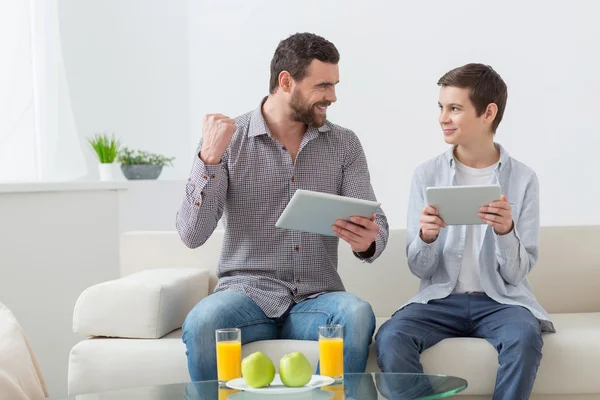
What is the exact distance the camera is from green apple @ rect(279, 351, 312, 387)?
170 centimetres

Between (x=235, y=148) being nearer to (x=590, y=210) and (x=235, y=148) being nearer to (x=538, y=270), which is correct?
(x=538, y=270)

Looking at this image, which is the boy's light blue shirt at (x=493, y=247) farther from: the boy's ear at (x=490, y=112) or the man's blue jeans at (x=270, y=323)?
the man's blue jeans at (x=270, y=323)

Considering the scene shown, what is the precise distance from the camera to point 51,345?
3283 mm

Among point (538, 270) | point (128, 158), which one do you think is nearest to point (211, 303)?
point (538, 270)

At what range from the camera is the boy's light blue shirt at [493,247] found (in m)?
2.42

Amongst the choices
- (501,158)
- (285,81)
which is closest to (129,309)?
(285,81)

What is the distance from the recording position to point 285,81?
8.56ft

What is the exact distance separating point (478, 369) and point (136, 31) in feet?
10.8

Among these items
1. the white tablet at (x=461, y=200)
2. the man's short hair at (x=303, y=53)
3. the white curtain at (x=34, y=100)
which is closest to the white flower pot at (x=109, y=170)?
the white curtain at (x=34, y=100)

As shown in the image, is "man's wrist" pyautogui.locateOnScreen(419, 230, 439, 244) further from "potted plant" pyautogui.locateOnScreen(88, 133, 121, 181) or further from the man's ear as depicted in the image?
"potted plant" pyautogui.locateOnScreen(88, 133, 121, 181)

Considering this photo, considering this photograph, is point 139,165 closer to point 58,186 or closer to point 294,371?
point 58,186

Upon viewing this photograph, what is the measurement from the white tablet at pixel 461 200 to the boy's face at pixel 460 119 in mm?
315

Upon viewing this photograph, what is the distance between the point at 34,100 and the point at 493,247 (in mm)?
2758

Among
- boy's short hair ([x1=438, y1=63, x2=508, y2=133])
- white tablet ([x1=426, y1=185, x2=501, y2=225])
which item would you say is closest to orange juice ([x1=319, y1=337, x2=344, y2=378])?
white tablet ([x1=426, y1=185, x2=501, y2=225])
